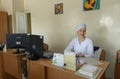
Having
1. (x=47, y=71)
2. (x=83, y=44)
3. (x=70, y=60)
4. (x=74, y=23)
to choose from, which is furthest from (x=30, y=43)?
(x=74, y=23)

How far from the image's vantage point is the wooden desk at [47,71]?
5.15 ft

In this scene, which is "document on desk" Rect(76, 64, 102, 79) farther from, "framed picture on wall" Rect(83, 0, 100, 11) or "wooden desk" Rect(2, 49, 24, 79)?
"framed picture on wall" Rect(83, 0, 100, 11)

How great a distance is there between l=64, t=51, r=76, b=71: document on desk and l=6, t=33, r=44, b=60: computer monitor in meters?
0.48

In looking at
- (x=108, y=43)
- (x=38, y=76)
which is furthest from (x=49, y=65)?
(x=108, y=43)

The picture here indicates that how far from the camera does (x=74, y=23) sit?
11.9 feet

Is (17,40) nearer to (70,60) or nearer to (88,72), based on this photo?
(70,60)

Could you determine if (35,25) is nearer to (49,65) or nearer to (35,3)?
(35,3)

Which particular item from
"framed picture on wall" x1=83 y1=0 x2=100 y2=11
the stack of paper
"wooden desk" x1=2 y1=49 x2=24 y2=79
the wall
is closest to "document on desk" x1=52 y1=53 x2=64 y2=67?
the stack of paper

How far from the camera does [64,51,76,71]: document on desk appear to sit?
1540mm

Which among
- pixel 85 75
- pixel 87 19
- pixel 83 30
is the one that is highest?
pixel 87 19

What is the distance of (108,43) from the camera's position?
10.2 feet

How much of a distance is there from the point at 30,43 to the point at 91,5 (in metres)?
1.99

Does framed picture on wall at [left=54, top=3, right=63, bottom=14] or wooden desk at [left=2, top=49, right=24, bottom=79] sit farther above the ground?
framed picture on wall at [left=54, top=3, right=63, bottom=14]

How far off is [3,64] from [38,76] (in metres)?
1.18
